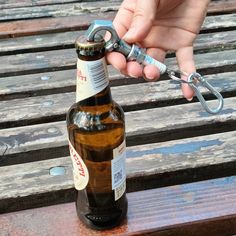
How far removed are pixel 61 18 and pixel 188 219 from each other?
1026mm

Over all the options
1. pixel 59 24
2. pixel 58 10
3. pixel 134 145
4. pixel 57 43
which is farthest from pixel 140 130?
pixel 58 10

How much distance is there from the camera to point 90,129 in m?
0.88

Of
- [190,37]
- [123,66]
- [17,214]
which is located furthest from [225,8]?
[17,214]

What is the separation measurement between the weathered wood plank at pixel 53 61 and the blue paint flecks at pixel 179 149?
1.21ft

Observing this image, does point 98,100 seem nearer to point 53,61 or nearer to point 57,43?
point 53,61

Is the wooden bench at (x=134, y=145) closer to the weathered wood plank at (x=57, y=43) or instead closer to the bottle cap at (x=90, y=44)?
the weathered wood plank at (x=57, y=43)

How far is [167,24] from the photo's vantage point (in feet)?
3.76

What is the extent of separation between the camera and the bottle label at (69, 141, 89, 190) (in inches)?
35.2

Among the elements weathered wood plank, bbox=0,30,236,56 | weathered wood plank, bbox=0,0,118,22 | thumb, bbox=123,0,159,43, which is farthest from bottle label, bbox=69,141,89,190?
weathered wood plank, bbox=0,0,118,22

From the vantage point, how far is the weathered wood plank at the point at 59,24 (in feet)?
5.46

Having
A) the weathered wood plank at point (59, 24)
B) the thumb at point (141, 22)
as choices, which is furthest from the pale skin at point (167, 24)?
the weathered wood plank at point (59, 24)

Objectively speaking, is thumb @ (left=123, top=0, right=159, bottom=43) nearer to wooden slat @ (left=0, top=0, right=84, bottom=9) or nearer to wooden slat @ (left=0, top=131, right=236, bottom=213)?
wooden slat @ (left=0, top=131, right=236, bottom=213)

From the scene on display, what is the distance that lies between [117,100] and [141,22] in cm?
38

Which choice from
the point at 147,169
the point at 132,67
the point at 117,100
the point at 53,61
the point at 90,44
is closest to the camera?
the point at 90,44
